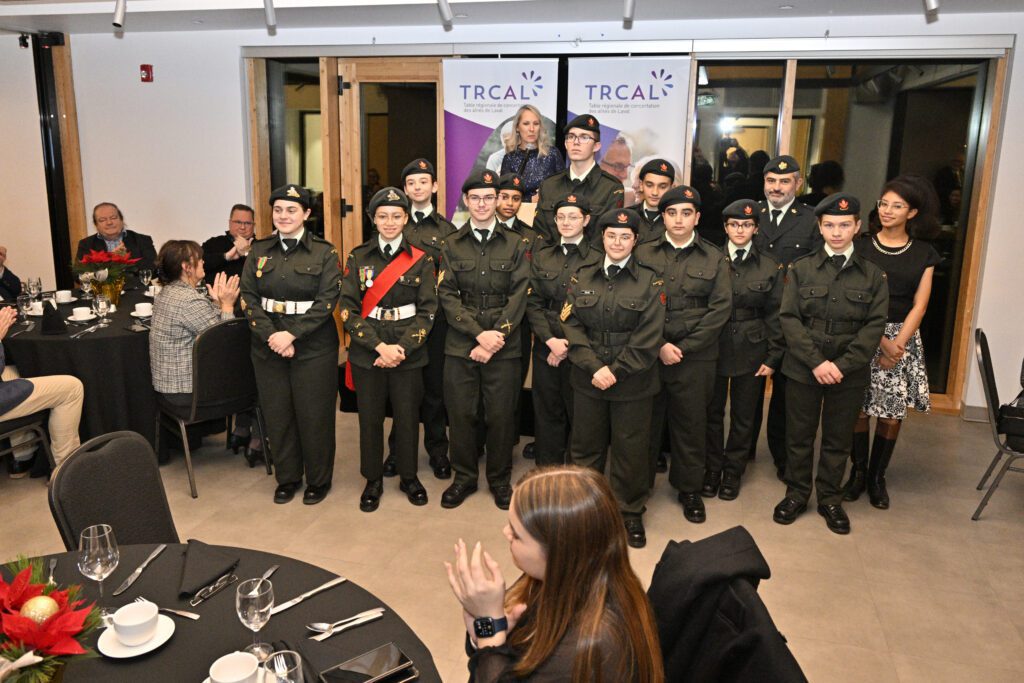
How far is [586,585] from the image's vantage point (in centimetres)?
164

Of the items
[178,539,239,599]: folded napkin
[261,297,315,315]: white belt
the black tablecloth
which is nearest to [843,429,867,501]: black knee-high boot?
[261,297,315,315]: white belt

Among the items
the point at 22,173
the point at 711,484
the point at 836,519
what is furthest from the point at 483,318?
the point at 22,173

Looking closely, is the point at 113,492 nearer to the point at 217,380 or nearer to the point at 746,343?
the point at 217,380

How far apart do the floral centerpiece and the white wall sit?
698cm

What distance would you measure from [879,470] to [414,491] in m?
2.61

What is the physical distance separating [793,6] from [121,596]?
17.6 ft

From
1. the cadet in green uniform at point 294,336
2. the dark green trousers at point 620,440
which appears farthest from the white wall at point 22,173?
the dark green trousers at point 620,440

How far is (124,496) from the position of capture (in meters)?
2.44

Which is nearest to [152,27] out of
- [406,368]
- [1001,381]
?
[406,368]

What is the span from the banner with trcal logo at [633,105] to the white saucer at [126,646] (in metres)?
4.93

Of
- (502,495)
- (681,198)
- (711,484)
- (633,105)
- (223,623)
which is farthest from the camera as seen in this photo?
(633,105)

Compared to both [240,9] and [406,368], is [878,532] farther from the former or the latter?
[240,9]

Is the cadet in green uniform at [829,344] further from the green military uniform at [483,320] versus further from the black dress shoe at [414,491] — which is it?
the black dress shoe at [414,491]

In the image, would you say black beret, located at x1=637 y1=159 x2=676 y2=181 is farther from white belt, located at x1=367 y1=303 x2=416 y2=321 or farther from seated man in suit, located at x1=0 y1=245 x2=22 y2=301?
seated man in suit, located at x1=0 y1=245 x2=22 y2=301
